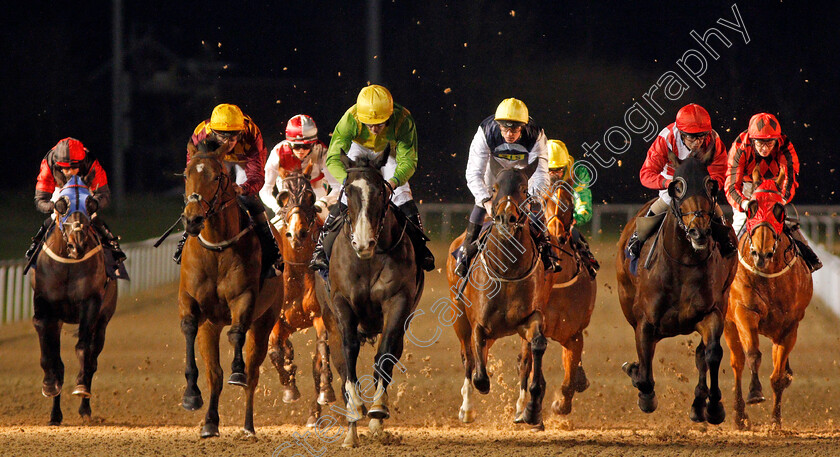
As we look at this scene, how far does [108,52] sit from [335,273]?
23.5 metres

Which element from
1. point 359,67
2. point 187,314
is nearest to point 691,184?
point 187,314

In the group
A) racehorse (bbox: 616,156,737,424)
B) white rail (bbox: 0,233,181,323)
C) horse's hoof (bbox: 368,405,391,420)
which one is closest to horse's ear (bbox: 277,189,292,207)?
horse's hoof (bbox: 368,405,391,420)

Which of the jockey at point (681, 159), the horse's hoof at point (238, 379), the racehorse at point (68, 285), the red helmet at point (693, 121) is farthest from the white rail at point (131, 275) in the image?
the red helmet at point (693, 121)

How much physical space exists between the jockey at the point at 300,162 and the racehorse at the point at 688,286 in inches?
106

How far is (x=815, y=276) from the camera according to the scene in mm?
14070

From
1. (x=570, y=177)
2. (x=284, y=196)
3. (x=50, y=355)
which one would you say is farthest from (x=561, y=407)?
(x=50, y=355)

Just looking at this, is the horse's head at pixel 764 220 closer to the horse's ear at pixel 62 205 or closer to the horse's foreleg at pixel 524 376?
the horse's foreleg at pixel 524 376

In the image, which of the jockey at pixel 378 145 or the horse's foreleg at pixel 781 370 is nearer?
the jockey at pixel 378 145

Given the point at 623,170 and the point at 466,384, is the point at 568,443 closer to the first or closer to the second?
the point at 466,384

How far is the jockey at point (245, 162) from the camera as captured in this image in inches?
283

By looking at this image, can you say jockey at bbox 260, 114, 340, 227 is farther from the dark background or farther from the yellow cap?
the dark background

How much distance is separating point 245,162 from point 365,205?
1.67m

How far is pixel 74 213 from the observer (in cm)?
761

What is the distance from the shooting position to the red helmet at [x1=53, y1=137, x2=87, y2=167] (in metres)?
7.79
